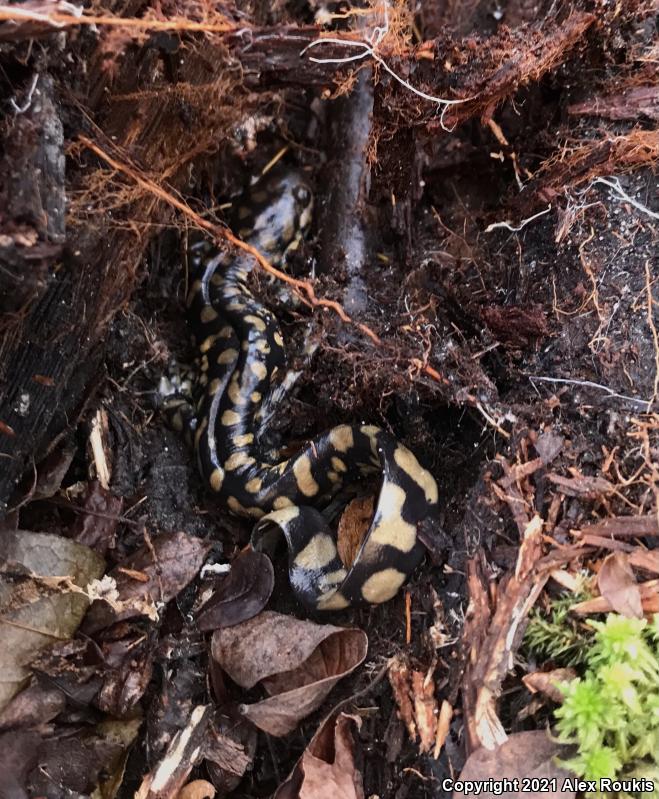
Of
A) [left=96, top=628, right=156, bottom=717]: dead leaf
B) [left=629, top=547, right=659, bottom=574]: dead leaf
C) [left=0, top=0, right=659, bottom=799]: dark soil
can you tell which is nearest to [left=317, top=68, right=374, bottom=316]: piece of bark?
[left=0, top=0, right=659, bottom=799]: dark soil

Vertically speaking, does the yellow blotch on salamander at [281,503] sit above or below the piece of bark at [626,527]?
below

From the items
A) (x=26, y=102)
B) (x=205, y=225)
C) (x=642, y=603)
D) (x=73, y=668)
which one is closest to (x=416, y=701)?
(x=642, y=603)

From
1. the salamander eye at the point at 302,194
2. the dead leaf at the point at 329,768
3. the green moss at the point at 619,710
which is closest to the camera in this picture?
the green moss at the point at 619,710

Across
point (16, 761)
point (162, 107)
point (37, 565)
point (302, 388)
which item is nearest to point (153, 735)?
point (16, 761)

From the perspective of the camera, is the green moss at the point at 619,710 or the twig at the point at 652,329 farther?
the twig at the point at 652,329

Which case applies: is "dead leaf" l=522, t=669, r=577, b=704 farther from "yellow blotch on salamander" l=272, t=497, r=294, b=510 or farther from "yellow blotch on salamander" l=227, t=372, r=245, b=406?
"yellow blotch on salamander" l=227, t=372, r=245, b=406

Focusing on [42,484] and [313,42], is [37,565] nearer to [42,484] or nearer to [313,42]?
[42,484]

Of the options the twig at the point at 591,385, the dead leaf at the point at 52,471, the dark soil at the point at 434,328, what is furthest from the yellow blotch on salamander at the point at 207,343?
the twig at the point at 591,385

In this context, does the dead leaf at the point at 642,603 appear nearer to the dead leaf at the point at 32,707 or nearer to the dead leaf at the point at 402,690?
the dead leaf at the point at 402,690
